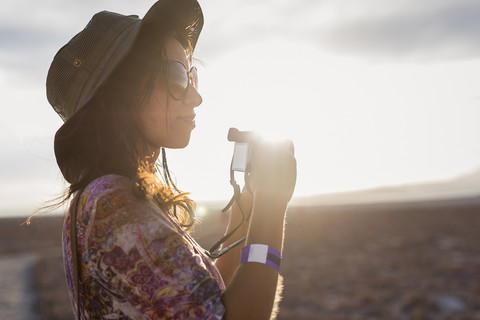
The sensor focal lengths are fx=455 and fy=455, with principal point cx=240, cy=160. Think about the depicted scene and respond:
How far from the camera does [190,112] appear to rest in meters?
1.95

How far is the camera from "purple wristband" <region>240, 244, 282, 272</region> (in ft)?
5.04

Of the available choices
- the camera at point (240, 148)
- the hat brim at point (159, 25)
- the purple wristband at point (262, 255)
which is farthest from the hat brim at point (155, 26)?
the purple wristband at point (262, 255)

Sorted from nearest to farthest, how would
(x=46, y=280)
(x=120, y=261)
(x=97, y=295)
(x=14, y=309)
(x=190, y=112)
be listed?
(x=120, y=261)
(x=97, y=295)
(x=190, y=112)
(x=14, y=309)
(x=46, y=280)

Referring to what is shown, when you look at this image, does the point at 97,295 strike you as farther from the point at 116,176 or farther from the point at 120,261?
the point at 116,176

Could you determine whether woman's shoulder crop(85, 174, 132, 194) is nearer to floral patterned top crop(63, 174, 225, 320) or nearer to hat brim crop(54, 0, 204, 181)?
floral patterned top crop(63, 174, 225, 320)

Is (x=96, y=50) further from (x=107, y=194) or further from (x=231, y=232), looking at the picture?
(x=231, y=232)

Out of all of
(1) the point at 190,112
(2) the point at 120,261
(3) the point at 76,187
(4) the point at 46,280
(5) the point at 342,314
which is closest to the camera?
(2) the point at 120,261

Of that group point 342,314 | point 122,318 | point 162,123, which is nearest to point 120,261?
point 122,318

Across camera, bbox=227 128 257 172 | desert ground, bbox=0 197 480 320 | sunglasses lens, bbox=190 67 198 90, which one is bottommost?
desert ground, bbox=0 197 480 320

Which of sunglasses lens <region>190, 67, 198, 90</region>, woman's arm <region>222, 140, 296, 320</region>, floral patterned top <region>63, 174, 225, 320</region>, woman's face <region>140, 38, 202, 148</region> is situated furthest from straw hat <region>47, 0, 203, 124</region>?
woman's arm <region>222, 140, 296, 320</region>

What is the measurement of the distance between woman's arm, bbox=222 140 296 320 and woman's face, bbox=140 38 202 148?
1.19 feet

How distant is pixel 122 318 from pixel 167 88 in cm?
90

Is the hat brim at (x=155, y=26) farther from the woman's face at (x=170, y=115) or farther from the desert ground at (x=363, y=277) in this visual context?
the desert ground at (x=363, y=277)

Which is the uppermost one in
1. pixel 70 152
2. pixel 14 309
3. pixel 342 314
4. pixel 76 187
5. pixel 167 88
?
pixel 167 88
